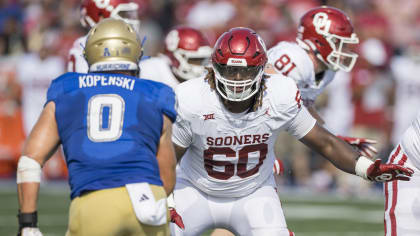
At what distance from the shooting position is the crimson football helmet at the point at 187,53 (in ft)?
21.0

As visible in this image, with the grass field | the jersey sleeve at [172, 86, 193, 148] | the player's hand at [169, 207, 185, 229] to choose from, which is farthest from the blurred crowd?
the player's hand at [169, 207, 185, 229]

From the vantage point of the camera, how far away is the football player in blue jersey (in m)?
3.64

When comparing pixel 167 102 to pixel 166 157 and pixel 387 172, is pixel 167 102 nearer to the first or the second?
pixel 166 157

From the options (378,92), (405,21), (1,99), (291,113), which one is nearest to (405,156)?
(291,113)

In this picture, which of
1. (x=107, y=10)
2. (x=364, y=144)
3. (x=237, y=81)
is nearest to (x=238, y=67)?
(x=237, y=81)

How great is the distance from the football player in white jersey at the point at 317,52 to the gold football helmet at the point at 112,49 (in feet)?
5.52

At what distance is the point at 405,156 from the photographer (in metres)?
4.88

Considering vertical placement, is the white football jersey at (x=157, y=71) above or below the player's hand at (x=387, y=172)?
above

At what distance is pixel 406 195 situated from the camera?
476 cm

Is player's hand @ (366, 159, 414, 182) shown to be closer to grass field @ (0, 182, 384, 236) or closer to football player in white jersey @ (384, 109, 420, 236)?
football player in white jersey @ (384, 109, 420, 236)

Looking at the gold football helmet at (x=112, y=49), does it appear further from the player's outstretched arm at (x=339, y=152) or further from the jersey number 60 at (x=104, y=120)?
the player's outstretched arm at (x=339, y=152)

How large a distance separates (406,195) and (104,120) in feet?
6.49

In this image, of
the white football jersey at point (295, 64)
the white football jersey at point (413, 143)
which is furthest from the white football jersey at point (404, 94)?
the white football jersey at point (413, 143)

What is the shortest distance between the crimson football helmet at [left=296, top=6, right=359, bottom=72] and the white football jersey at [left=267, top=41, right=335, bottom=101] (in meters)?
0.14
